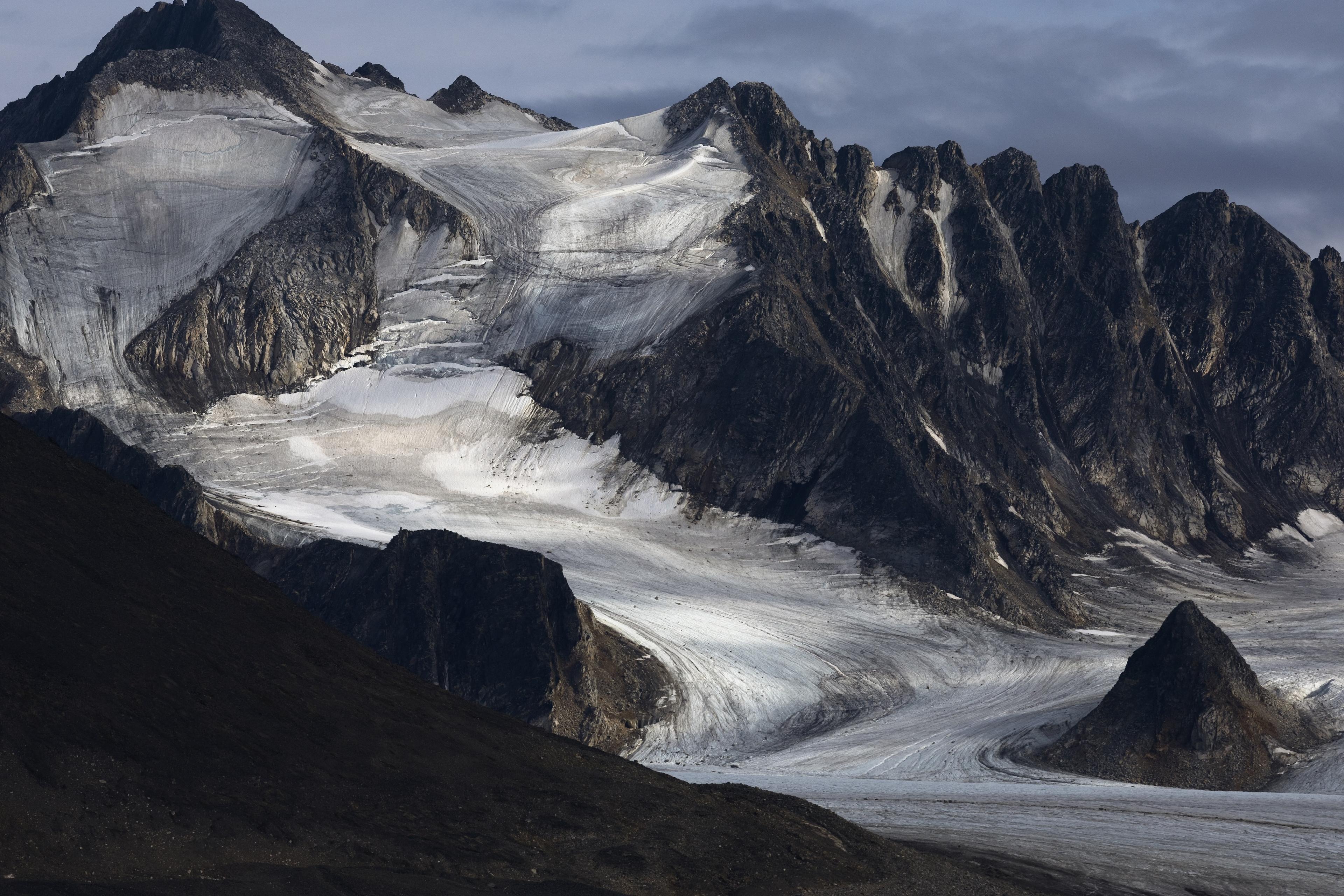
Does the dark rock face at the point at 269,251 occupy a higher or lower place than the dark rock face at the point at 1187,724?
higher

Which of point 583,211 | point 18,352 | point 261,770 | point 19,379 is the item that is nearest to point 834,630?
point 583,211

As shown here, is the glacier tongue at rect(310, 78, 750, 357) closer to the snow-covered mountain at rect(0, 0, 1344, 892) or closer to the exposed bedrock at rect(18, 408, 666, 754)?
the snow-covered mountain at rect(0, 0, 1344, 892)

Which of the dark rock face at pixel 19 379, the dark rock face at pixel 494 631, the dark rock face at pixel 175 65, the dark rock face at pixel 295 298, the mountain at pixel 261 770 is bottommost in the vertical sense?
the dark rock face at pixel 494 631

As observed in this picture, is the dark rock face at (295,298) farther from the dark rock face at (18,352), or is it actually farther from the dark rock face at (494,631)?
the dark rock face at (494,631)

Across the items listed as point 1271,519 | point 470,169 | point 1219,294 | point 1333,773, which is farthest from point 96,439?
point 1219,294

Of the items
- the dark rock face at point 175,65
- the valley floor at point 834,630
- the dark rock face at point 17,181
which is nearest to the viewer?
the valley floor at point 834,630

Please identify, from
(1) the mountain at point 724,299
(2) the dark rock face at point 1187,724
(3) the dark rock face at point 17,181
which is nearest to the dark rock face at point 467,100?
(1) the mountain at point 724,299

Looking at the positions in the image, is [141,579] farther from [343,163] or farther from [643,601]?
[343,163]
